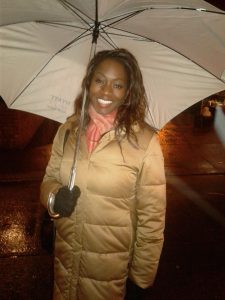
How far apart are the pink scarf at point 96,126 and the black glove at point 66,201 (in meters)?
0.35

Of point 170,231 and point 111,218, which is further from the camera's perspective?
point 170,231

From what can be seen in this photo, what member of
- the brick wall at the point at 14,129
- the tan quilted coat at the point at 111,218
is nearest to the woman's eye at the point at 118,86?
the tan quilted coat at the point at 111,218

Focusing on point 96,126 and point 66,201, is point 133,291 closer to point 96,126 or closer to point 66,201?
point 66,201

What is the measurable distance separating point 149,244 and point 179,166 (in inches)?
205

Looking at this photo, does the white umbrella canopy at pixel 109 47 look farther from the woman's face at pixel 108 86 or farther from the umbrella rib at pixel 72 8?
the woman's face at pixel 108 86

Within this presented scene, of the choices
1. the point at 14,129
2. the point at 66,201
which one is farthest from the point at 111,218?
the point at 14,129

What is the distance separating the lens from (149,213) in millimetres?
2125

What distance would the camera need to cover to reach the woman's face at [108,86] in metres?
2.16

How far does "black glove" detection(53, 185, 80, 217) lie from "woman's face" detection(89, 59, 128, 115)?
57cm

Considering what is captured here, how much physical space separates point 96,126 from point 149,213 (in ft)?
2.23

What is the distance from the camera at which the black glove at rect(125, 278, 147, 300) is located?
7.68ft

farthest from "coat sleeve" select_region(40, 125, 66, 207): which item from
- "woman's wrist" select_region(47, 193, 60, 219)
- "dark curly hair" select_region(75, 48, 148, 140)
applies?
"dark curly hair" select_region(75, 48, 148, 140)

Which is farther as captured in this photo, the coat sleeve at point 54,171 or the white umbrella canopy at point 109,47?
the coat sleeve at point 54,171

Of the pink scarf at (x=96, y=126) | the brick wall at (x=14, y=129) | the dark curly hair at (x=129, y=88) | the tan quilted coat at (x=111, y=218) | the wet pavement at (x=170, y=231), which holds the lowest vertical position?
the wet pavement at (x=170, y=231)
